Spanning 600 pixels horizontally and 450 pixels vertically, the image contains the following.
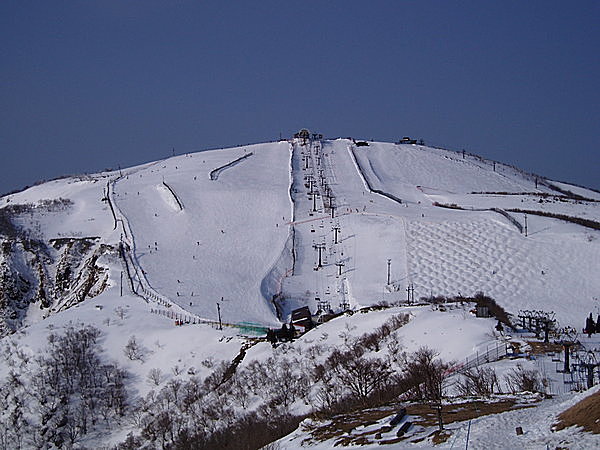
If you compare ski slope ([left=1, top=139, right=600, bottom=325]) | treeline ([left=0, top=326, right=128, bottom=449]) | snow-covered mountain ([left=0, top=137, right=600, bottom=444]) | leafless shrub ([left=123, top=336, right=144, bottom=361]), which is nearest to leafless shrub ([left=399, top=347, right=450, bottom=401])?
snow-covered mountain ([left=0, top=137, right=600, bottom=444])

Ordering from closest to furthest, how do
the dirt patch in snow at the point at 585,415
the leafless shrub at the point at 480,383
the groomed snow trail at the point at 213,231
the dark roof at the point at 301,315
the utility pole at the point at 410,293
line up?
the dirt patch in snow at the point at 585,415 → the leafless shrub at the point at 480,383 → the dark roof at the point at 301,315 → the utility pole at the point at 410,293 → the groomed snow trail at the point at 213,231

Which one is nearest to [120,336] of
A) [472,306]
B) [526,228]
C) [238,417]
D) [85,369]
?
[85,369]

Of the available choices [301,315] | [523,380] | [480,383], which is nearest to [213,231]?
[301,315]

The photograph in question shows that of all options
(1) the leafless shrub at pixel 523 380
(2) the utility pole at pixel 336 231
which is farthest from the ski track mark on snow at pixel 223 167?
(1) the leafless shrub at pixel 523 380

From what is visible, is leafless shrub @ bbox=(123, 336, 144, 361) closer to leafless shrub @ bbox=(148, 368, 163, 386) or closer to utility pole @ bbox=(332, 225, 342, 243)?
leafless shrub @ bbox=(148, 368, 163, 386)

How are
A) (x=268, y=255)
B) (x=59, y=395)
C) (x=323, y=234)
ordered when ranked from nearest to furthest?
(x=59, y=395) < (x=268, y=255) < (x=323, y=234)

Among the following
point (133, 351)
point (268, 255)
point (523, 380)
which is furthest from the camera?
point (268, 255)

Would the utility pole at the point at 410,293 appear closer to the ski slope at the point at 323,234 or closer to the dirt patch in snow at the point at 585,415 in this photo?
the ski slope at the point at 323,234

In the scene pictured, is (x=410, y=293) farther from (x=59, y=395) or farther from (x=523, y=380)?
(x=523, y=380)
